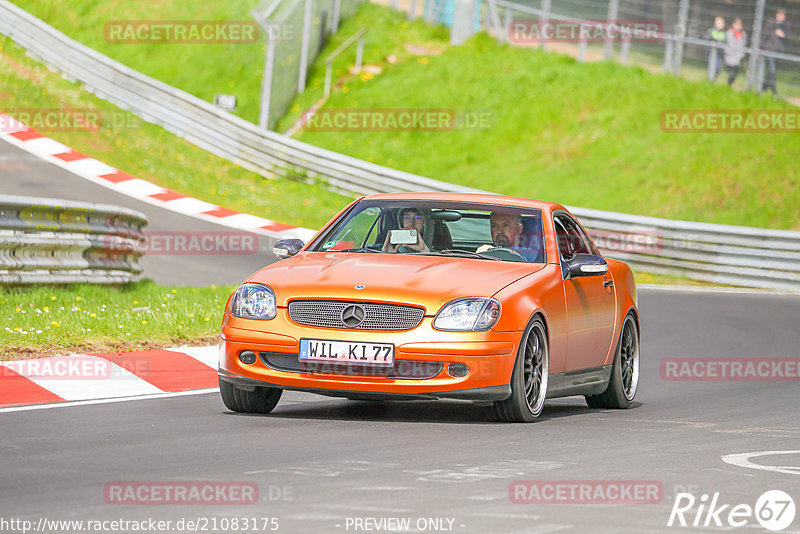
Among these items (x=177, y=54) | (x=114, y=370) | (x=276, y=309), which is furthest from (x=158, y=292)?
(x=177, y=54)

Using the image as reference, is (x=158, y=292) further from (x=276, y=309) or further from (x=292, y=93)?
(x=292, y=93)

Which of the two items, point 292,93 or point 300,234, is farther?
point 292,93

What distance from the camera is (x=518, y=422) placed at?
29.0 ft

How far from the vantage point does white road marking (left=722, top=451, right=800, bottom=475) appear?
710 centimetres

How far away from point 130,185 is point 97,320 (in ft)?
48.2

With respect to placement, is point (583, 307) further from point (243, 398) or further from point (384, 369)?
point (243, 398)

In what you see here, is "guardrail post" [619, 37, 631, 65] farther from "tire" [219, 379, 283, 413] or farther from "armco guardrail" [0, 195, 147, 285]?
"tire" [219, 379, 283, 413]

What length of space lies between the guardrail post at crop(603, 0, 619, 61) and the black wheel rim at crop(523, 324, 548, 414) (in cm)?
2323

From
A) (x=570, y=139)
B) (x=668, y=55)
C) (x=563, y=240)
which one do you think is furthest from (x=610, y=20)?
(x=563, y=240)

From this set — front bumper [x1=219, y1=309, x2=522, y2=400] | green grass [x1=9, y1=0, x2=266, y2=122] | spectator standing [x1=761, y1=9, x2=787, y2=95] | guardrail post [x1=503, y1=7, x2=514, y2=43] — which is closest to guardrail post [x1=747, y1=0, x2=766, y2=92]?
spectator standing [x1=761, y1=9, x2=787, y2=95]

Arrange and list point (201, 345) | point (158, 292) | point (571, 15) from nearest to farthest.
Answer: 1. point (201, 345)
2. point (158, 292)
3. point (571, 15)

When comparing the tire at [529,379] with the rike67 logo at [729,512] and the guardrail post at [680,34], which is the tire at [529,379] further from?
the guardrail post at [680,34]

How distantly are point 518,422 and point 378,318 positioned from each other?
45.0 inches

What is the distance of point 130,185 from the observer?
1030 inches
